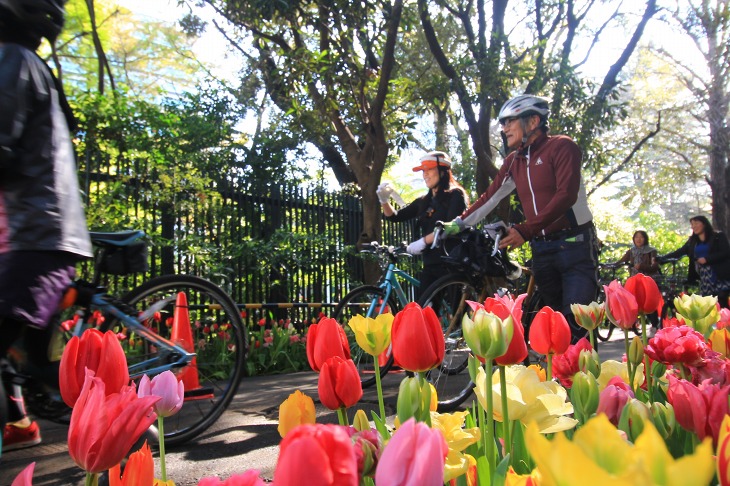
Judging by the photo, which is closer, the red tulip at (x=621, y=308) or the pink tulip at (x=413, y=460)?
the pink tulip at (x=413, y=460)

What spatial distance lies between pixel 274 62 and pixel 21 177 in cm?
998

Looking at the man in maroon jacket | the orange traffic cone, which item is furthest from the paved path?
the man in maroon jacket

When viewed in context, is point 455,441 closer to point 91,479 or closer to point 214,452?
point 91,479

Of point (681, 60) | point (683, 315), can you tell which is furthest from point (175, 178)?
point (681, 60)

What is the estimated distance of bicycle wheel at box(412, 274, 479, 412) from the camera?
13.9 ft

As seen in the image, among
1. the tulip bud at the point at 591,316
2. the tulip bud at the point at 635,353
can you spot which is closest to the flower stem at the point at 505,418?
the tulip bud at the point at 635,353

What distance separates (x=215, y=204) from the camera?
831cm

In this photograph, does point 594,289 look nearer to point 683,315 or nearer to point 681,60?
point 683,315

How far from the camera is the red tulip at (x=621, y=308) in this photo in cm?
132

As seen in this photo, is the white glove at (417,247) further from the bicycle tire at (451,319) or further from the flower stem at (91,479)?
the flower stem at (91,479)

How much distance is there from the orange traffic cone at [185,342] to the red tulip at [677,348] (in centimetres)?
231

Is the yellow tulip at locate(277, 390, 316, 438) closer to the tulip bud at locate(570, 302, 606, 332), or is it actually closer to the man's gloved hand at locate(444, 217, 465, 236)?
the tulip bud at locate(570, 302, 606, 332)

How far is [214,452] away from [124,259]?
1.02 meters

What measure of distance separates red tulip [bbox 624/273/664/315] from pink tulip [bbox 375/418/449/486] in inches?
46.7
